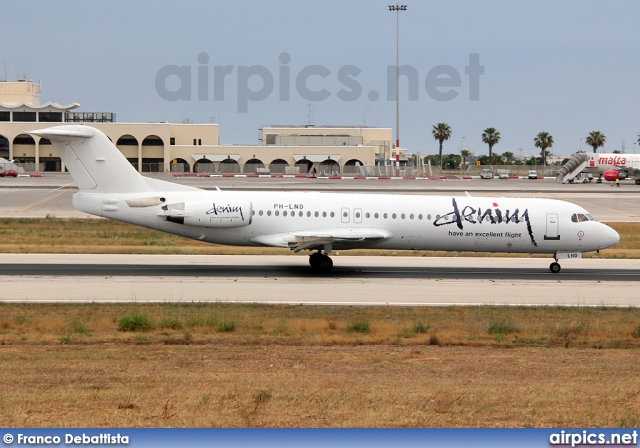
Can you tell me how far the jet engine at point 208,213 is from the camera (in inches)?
1157

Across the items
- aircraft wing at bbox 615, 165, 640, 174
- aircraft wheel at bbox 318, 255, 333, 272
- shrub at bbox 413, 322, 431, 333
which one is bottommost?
shrub at bbox 413, 322, 431, 333

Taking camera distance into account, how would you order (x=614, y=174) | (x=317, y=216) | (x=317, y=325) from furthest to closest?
1. (x=614, y=174)
2. (x=317, y=216)
3. (x=317, y=325)

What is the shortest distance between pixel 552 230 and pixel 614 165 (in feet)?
243

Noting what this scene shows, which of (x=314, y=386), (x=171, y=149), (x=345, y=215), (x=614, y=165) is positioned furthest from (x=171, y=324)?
(x=171, y=149)

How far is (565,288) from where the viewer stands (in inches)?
1089

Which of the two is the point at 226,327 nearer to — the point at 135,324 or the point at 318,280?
the point at 135,324

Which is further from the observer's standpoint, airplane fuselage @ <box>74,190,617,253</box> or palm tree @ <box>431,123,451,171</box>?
palm tree @ <box>431,123,451,171</box>

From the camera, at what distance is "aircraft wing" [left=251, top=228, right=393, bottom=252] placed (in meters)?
29.5

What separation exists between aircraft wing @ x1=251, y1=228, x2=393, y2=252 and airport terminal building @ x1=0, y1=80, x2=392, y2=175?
81519 millimetres

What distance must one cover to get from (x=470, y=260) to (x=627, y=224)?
1961 centimetres

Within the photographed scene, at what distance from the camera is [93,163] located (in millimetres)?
29375

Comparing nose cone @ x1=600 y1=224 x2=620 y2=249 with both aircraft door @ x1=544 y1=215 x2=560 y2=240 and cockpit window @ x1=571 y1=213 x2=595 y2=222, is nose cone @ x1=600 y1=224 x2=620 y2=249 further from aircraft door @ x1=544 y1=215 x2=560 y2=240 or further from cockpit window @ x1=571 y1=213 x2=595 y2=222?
aircraft door @ x1=544 y1=215 x2=560 y2=240

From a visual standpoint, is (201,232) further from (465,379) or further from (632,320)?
(465,379)

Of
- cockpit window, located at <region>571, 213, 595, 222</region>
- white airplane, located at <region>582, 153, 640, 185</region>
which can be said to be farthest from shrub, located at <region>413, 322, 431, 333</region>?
white airplane, located at <region>582, 153, 640, 185</region>
